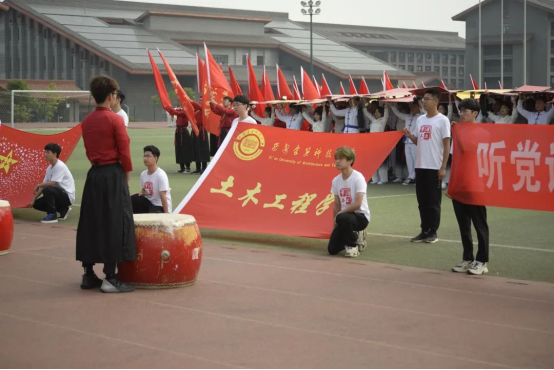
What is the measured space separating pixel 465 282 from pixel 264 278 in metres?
1.79

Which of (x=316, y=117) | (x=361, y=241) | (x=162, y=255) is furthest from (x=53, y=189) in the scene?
(x=316, y=117)

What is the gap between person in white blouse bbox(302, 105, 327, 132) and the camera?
19.4m

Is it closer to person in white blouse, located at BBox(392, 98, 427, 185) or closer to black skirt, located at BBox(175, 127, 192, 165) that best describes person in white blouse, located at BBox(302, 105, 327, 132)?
person in white blouse, located at BBox(392, 98, 427, 185)

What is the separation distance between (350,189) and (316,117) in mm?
10686

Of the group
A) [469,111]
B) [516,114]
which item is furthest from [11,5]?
[469,111]

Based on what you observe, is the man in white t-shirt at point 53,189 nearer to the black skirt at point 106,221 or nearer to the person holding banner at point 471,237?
the black skirt at point 106,221

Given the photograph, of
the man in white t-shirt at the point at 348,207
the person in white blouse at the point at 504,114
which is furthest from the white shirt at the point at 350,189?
the person in white blouse at the point at 504,114

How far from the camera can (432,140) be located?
9.79 meters

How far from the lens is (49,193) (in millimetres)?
12266

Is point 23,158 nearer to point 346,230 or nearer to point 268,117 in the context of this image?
point 346,230

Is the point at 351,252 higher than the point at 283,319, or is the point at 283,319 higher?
the point at 351,252

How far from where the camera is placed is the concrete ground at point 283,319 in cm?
530

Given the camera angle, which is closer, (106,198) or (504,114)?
(106,198)

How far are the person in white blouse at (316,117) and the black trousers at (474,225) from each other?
36.3 ft
